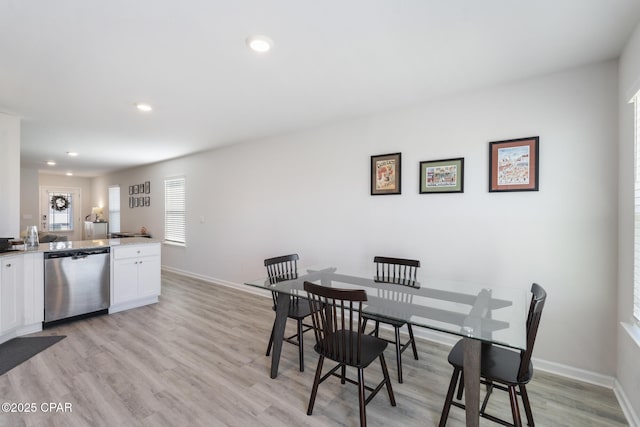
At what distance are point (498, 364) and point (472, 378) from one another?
0.26 metres

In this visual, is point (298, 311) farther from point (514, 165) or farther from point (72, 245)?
point (72, 245)

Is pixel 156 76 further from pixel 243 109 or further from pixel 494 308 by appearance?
pixel 494 308

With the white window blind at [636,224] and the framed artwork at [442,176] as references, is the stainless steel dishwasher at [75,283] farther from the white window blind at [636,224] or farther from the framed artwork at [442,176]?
the white window blind at [636,224]

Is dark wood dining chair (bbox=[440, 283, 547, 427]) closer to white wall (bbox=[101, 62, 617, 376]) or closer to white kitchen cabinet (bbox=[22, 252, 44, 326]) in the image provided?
white wall (bbox=[101, 62, 617, 376])

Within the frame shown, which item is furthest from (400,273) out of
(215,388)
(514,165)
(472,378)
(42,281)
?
(42,281)

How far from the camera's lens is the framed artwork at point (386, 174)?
10.8 ft

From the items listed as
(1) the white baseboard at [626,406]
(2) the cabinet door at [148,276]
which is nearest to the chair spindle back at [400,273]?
(1) the white baseboard at [626,406]

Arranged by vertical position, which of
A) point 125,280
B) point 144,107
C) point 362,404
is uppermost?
point 144,107

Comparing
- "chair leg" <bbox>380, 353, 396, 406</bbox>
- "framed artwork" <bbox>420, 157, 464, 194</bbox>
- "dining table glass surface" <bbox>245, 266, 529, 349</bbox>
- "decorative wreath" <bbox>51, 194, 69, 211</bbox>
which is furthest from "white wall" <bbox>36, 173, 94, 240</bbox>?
"chair leg" <bbox>380, 353, 396, 406</bbox>

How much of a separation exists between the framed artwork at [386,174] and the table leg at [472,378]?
1940mm

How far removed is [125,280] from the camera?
3975 mm

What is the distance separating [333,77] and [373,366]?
251 cm

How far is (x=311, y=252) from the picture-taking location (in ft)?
13.2

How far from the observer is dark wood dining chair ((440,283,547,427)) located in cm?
154
